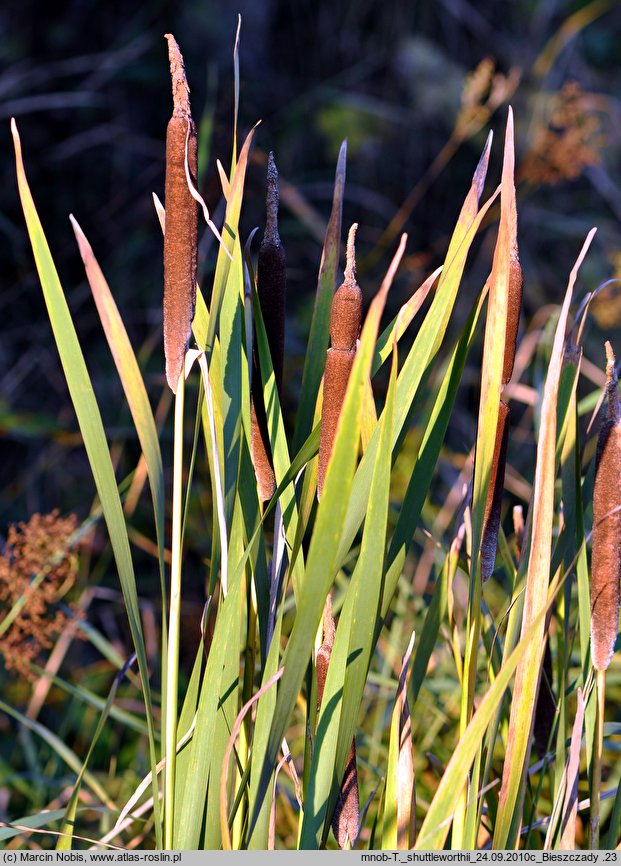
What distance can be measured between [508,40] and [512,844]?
2365 mm

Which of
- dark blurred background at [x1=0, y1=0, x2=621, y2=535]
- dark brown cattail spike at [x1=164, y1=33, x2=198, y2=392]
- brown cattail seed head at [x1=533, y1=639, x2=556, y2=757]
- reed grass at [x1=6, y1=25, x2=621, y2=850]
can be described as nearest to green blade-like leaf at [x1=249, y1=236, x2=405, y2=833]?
reed grass at [x1=6, y1=25, x2=621, y2=850]

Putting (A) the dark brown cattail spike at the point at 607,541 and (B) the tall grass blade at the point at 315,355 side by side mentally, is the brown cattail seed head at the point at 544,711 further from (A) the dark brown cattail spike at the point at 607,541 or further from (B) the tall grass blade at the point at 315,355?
(B) the tall grass blade at the point at 315,355

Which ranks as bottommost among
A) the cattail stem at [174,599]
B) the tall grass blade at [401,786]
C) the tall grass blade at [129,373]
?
the tall grass blade at [401,786]

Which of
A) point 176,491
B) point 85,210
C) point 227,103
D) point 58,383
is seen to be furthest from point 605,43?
point 176,491

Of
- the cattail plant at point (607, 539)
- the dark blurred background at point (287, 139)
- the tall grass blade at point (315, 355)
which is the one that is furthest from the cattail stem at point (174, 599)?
the dark blurred background at point (287, 139)

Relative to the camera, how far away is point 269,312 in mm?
469

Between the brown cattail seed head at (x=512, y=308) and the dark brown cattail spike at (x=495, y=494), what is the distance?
0.08 ft

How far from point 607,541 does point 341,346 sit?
0.64ft

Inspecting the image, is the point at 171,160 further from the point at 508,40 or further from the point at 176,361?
the point at 508,40

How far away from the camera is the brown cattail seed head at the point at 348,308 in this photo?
40 centimetres

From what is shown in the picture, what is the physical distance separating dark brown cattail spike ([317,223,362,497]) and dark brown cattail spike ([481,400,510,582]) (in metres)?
0.11

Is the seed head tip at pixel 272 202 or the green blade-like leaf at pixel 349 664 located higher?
the seed head tip at pixel 272 202

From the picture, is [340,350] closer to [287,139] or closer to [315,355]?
[315,355]

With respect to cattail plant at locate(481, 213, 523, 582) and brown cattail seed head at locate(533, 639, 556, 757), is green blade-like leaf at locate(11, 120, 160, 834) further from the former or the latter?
brown cattail seed head at locate(533, 639, 556, 757)
